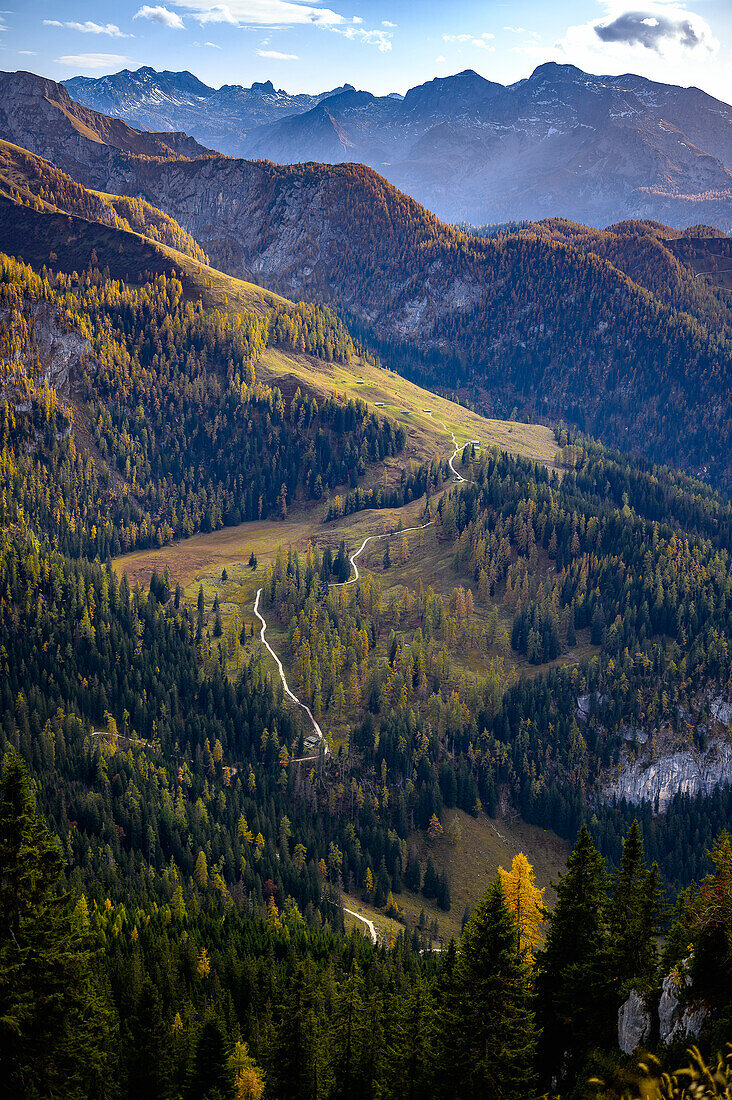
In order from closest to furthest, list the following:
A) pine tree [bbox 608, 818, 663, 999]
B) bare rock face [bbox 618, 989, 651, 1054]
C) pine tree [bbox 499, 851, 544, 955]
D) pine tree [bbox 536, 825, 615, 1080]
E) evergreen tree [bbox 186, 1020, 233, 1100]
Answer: bare rock face [bbox 618, 989, 651, 1054], pine tree [bbox 608, 818, 663, 999], pine tree [bbox 536, 825, 615, 1080], evergreen tree [bbox 186, 1020, 233, 1100], pine tree [bbox 499, 851, 544, 955]

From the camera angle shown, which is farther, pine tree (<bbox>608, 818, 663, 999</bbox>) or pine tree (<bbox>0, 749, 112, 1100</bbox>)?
pine tree (<bbox>608, 818, 663, 999</bbox>)

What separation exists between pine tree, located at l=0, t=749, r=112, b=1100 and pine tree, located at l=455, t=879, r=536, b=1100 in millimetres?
23687

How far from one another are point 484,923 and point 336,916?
389 feet

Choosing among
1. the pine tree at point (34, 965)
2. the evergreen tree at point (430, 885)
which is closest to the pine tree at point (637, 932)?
the pine tree at point (34, 965)

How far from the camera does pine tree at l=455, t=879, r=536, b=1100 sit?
59969 millimetres

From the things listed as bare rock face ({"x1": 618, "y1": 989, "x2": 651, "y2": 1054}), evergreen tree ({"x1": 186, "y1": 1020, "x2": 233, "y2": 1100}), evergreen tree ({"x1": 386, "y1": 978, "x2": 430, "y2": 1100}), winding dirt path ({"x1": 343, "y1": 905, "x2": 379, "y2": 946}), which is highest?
bare rock face ({"x1": 618, "y1": 989, "x2": 651, "y2": 1054})

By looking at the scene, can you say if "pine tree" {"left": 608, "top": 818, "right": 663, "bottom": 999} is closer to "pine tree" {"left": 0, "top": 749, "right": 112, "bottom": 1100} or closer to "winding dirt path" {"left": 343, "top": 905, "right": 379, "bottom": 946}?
"pine tree" {"left": 0, "top": 749, "right": 112, "bottom": 1100}

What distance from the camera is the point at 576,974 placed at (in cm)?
6831

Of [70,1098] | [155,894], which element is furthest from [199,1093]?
[155,894]

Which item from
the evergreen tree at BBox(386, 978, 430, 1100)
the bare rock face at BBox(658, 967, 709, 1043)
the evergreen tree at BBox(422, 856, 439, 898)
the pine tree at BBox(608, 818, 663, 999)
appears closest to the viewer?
the bare rock face at BBox(658, 967, 709, 1043)

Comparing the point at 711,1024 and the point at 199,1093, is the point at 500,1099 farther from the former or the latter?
the point at 199,1093

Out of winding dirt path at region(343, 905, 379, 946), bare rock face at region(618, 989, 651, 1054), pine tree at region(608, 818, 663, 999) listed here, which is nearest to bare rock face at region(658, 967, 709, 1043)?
bare rock face at region(618, 989, 651, 1054)

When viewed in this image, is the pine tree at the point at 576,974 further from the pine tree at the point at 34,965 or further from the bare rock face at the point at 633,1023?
the pine tree at the point at 34,965

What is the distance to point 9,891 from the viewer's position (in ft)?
177
